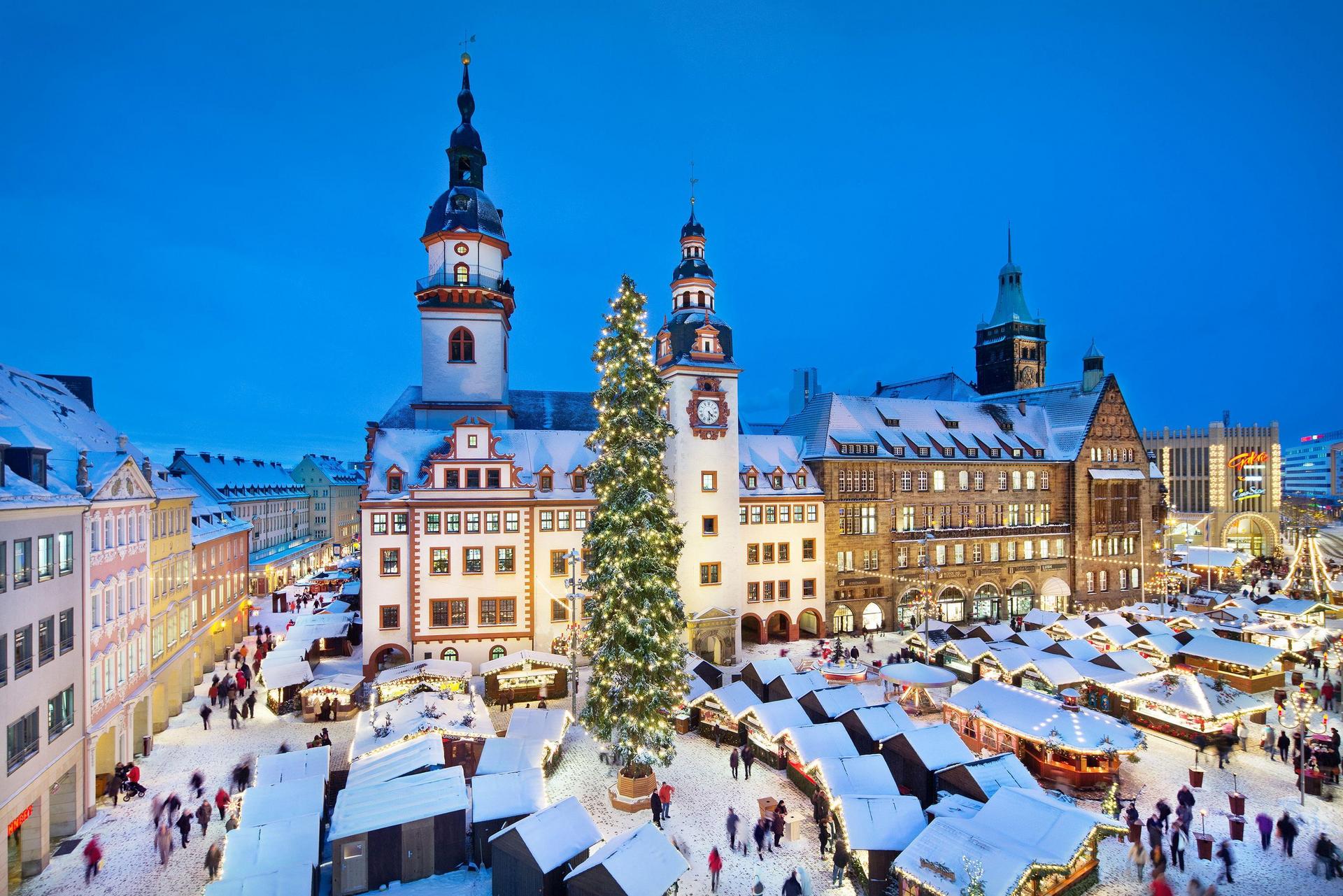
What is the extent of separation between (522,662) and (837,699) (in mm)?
15758

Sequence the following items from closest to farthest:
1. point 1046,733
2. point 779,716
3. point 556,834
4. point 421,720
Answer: point 556,834
point 1046,733
point 421,720
point 779,716

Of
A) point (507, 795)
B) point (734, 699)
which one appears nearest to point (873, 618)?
point (734, 699)

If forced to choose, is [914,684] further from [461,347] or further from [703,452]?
[461,347]

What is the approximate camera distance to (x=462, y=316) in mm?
48750

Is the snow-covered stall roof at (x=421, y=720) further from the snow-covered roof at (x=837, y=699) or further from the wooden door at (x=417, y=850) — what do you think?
the snow-covered roof at (x=837, y=699)

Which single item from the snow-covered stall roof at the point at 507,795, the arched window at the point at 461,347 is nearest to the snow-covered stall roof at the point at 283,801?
the snow-covered stall roof at the point at 507,795

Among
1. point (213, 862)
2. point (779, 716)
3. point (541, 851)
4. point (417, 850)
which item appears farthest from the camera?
point (779, 716)

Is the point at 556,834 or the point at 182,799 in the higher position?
the point at 556,834

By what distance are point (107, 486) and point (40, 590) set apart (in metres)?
6.08

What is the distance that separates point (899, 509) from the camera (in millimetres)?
52031

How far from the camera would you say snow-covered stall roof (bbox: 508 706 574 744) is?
26.4m

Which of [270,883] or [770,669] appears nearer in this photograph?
[270,883]

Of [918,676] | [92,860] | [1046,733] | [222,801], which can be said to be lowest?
[222,801]

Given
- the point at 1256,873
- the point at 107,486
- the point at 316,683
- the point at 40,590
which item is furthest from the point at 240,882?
the point at 1256,873
